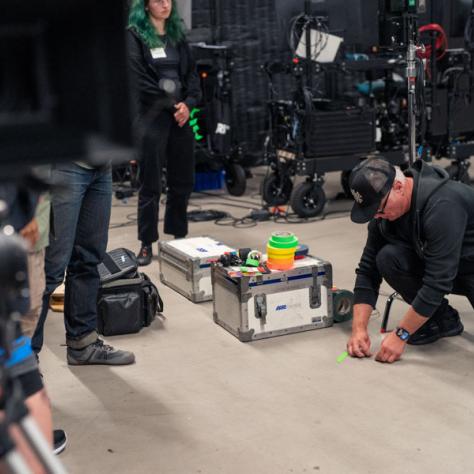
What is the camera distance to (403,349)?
11.0 ft

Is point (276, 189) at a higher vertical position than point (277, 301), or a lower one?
lower

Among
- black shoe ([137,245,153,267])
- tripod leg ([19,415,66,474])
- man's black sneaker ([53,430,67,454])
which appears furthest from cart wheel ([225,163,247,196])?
tripod leg ([19,415,66,474])

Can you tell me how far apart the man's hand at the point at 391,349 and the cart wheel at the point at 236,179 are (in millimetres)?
3942

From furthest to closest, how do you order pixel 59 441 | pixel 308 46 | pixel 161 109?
pixel 308 46, pixel 161 109, pixel 59 441

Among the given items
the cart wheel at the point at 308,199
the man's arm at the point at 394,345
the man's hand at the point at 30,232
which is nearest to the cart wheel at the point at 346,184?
the cart wheel at the point at 308,199

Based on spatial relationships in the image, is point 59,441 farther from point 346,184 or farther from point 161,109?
point 346,184

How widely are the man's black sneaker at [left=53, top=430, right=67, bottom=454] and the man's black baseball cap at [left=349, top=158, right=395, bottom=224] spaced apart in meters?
1.31

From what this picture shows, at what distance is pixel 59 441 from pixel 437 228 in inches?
60.6

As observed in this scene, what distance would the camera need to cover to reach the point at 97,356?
3.37m

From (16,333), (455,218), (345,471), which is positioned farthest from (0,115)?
(455,218)

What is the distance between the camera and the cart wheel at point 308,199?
608cm

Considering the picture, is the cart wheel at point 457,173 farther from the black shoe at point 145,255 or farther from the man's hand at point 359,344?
the man's hand at point 359,344

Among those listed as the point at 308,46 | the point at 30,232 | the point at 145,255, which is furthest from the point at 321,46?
the point at 30,232

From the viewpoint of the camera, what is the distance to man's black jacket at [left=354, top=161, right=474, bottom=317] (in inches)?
121
